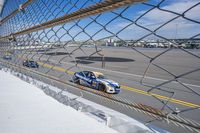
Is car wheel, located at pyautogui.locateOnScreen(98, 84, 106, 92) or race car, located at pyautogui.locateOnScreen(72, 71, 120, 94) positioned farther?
car wheel, located at pyautogui.locateOnScreen(98, 84, 106, 92)

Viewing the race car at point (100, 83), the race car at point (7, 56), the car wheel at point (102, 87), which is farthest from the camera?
the car wheel at point (102, 87)

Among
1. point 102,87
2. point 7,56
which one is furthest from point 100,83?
point 7,56

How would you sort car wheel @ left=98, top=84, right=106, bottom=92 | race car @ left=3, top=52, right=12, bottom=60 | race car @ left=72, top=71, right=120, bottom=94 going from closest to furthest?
race car @ left=3, top=52, right=12, bottom=60 → race car @ left=72, top=71, right=120, bottom=94 → car wheel @ left=98, top=84, right=106, bottom=92

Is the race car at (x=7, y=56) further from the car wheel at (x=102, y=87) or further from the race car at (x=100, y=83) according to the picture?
the car wheel at (x=102, y=87)

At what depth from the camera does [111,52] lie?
2328 cm

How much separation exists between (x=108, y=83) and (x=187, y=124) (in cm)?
721

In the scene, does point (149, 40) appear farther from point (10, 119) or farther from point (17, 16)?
point (17, 16)

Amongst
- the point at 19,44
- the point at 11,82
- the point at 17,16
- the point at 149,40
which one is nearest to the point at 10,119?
the point at 149,40

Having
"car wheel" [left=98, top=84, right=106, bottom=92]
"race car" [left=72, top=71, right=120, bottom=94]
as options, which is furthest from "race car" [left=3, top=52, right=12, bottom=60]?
"car wheel" [left=98, top=84, right=106, bottom=92]

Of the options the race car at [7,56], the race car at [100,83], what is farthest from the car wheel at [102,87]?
the race car at [7,56]

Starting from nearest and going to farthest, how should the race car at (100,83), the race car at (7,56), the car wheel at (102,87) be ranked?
the race car at (7,56)
the race car at (100,83)
the car wheel at (102,87)

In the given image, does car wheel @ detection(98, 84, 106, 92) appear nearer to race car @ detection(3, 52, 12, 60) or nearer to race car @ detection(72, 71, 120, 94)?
race car @ detection(72, 71, 120, 94)

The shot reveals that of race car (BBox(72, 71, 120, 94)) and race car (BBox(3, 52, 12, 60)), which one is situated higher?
race car (BBox(3, 52, 12, 60))

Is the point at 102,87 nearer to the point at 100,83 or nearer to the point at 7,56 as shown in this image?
the point at 100,83
